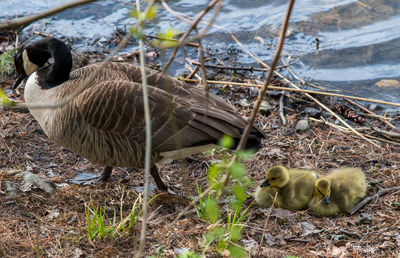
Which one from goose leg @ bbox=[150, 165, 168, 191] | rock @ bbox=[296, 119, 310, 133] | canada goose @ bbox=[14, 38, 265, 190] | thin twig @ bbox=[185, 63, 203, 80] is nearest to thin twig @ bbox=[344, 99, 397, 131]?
rock @ bbox=[296, 119, 310, 133]

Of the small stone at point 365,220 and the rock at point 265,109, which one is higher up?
the small stone at point 365,220

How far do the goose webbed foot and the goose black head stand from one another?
3.07 feet

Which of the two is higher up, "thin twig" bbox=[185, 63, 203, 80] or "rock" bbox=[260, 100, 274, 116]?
"thin twig" bbox=[185, 63, 203, 80]

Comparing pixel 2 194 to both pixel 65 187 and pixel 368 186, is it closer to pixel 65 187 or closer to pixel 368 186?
pixel 65 187

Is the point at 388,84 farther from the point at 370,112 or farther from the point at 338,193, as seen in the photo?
the point at 338,193

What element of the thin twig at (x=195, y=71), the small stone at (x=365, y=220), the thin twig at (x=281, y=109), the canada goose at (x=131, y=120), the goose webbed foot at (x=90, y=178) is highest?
the canada goose at (x=131, y=120)

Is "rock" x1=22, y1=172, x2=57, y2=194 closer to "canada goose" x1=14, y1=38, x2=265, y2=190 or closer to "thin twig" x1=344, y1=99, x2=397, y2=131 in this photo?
"canada goose" x1=14, y1=38, x2=265, y2=190

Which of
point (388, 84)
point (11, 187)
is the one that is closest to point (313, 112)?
point (388, 84)

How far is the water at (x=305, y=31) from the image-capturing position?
7.09 metres

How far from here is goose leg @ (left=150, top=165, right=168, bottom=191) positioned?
4.24 m

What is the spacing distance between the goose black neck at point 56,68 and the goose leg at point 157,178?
1.20 m

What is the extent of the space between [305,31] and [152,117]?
16.6 feet

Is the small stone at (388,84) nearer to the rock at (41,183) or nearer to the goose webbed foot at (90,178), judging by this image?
the goose webbed foot at (90,178)

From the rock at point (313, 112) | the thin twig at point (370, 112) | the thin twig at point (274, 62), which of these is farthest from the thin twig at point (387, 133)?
the thin twig at point (274, 62)
